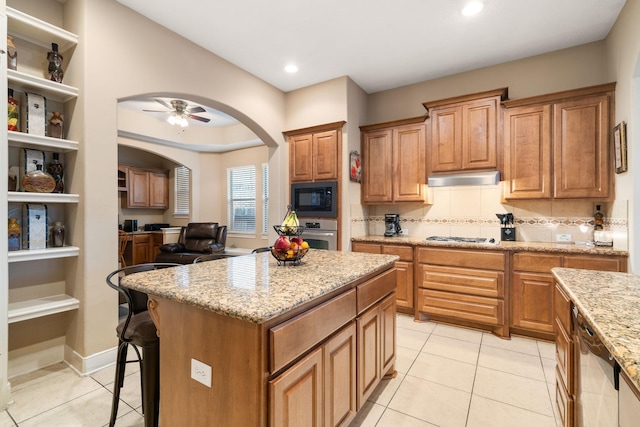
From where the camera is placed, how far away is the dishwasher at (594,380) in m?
Answer: 0.96

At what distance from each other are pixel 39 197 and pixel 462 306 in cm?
394

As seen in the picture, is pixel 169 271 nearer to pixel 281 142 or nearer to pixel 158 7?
pixel 158 7

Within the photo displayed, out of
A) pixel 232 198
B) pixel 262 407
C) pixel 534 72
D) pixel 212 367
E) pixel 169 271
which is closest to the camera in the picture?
pixel 262 407

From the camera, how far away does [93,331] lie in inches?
94.6

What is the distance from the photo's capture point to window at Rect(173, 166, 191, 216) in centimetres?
742

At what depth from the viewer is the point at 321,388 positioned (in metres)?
1.37

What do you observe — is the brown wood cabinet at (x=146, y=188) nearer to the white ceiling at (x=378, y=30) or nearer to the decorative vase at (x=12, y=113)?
the white ceiling at (x=378, y=30)

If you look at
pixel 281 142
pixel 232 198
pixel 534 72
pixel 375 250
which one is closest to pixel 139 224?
pixel 232 198

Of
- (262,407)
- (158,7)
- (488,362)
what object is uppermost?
(158,7)

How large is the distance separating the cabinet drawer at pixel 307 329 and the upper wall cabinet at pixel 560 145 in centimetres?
270

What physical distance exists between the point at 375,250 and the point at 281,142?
2.06 metres

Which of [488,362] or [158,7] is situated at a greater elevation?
[158,7]

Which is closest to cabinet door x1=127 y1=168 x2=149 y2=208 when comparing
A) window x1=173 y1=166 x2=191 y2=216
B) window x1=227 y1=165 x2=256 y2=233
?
window x1=173 y1=166 x2=191 y2=216

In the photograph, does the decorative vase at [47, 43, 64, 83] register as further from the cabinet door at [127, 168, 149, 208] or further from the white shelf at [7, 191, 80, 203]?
the cabinet door at [127, 168, 149, 208]
